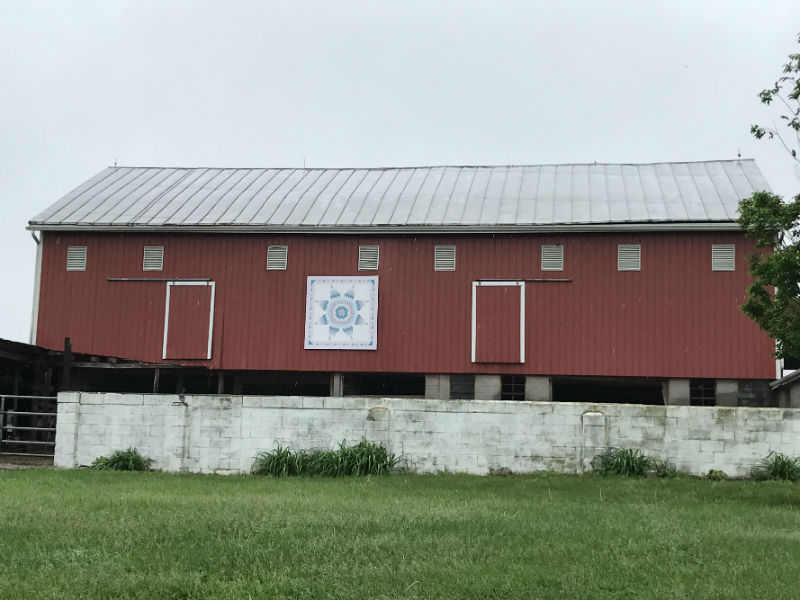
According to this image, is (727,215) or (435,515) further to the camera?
(727,215)

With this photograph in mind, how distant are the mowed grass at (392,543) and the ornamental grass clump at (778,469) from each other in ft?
8.24

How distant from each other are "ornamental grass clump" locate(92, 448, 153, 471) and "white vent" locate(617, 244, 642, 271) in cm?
1391

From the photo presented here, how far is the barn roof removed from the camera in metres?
27.9

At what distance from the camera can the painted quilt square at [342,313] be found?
28344mm

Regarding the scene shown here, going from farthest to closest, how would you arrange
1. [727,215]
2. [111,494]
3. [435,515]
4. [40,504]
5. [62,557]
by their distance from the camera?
[727,215] → [111,494] → [40,504] → [435,515] → [62,557]

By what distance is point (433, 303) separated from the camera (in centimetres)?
2822

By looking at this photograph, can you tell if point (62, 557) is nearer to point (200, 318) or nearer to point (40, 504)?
point (40, 504)

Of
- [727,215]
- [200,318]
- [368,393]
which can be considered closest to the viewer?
[727,215]

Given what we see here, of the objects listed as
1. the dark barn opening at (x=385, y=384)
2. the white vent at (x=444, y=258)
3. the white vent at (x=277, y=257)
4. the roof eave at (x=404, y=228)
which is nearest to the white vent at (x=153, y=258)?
the roof eave at (x=404, y=228)

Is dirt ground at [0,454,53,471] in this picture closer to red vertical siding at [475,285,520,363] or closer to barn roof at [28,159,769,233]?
barn roof at [28,159,769,233]

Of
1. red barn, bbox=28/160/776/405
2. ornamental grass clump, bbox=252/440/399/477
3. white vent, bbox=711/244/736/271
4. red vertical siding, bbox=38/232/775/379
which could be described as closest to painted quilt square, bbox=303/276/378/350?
red barn, bbox=28/160/776/405

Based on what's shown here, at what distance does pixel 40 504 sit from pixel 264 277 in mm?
15890

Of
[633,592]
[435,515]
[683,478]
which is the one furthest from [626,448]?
[633,592]

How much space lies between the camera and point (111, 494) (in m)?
14.5
